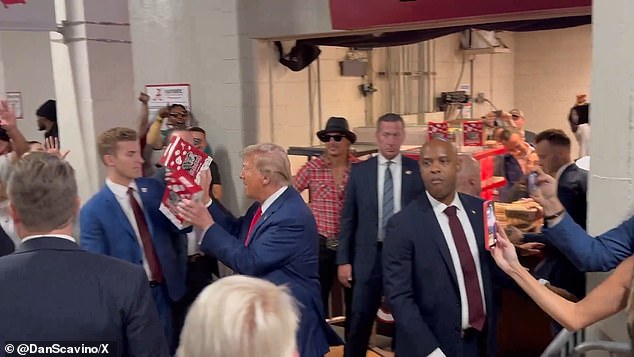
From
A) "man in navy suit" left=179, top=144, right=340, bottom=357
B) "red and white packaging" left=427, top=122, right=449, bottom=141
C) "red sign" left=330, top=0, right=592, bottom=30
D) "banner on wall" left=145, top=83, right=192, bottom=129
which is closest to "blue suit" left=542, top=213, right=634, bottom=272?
"man in navy suit" left=179, top=144, right=340, bottom=357

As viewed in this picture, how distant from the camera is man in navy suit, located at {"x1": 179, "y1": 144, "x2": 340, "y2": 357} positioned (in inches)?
116

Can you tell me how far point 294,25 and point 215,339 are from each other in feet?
13.9

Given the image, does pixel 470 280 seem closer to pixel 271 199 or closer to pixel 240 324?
pixel 271 199

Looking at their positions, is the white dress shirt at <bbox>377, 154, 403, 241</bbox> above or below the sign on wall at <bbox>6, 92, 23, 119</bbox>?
below

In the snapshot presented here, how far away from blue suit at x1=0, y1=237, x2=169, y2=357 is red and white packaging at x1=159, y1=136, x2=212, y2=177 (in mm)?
1164

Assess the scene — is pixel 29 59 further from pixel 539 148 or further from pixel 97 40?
pixel 539 148

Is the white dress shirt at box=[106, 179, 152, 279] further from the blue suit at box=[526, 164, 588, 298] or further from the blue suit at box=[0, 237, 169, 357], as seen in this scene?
the blue suit at box=[526, 164, 588, 298]

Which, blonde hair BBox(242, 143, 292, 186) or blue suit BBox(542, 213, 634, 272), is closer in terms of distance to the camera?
blue suit BBox(542, 213, 634, 272)

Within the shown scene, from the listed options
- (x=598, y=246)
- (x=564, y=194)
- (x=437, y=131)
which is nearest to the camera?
(x=598, y=246)

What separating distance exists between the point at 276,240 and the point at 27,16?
3.49m

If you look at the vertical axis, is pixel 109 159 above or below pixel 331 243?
above

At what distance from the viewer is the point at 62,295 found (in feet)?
6.07

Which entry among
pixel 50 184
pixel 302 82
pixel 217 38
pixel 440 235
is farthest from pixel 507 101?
pixel 50 184

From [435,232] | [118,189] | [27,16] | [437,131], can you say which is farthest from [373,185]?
[27,16]
